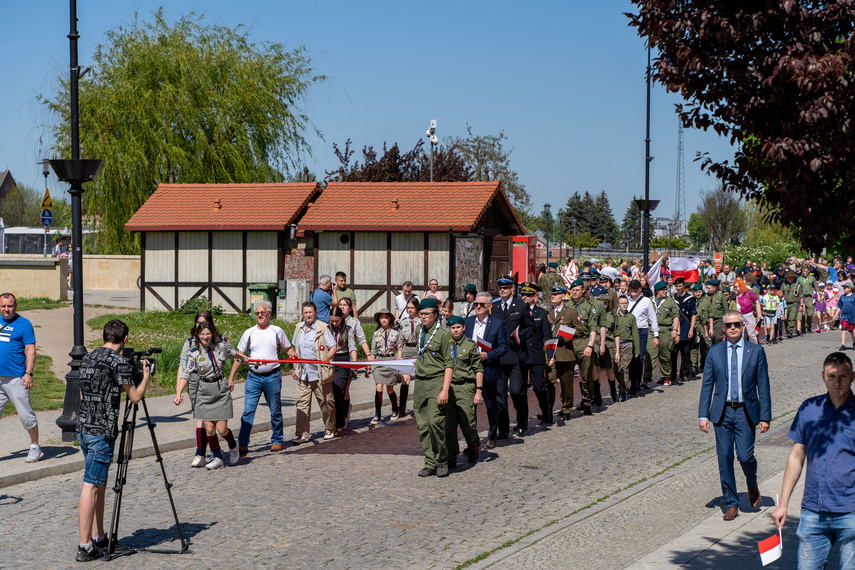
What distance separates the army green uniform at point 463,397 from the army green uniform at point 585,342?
3529 mm

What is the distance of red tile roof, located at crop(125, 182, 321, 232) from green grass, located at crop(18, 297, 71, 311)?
3.38 m

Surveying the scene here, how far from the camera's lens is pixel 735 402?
7898mm

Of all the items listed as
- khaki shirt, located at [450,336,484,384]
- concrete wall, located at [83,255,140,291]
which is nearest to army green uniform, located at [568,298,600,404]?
khaki shirt, located at [450,336,484,384]

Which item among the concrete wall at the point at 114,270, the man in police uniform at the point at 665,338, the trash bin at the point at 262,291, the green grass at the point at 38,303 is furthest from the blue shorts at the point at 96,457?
the concrete wall at the point at 114,270

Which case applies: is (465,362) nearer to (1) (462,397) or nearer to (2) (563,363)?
(1) (462,397)

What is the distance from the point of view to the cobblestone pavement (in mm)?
6941

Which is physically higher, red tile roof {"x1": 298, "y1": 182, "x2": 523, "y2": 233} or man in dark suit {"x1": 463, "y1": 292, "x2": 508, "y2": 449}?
red tile roof {"x1": 298, "y1": 182, "x2": 523, "y2": 233}

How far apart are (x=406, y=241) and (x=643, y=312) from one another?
10961mm

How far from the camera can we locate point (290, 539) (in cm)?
725

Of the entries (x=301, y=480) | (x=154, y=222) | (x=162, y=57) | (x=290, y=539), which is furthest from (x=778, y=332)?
(x=162, y=57)

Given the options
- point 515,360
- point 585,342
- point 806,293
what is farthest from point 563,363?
point 806,293

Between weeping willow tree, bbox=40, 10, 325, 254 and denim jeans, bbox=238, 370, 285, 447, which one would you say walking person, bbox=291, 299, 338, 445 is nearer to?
denim jeans, bbox=238, 370, 285, 447

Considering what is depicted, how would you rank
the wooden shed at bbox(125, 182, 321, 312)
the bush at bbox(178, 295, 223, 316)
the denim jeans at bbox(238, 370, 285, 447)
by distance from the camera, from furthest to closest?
the wooden shed at bbox(125, 182, 321, 312), the bush at bbox(178, 295, 223, 316), the denim jeans at bbox(238, 370, 285, 447)

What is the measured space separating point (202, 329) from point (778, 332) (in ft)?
69.6
